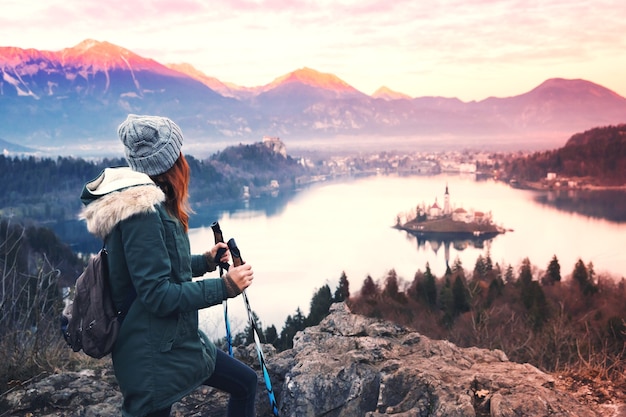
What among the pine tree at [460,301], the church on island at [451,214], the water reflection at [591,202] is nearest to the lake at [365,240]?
the water reflection at [591,202]

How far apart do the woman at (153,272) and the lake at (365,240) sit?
583 inches

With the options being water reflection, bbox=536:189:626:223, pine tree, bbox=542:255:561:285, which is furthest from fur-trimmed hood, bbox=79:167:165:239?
water reflection, bbox=536:189:626:223

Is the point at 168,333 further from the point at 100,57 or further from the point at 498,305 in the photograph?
the point at 100,57

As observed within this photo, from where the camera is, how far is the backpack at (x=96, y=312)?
122cm

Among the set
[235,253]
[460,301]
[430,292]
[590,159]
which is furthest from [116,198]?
[590,159]

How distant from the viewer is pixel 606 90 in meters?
75.6

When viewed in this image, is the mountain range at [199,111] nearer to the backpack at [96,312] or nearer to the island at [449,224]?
the island at [449,224]

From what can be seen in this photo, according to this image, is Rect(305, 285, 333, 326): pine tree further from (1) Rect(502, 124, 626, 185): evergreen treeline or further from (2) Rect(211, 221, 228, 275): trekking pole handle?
(1) Rect(502, 124, 626, 185): evergreen treeline

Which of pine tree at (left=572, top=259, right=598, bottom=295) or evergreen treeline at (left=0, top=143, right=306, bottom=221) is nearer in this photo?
pine tree at (left=572, top=259, right=598, bottom=295)

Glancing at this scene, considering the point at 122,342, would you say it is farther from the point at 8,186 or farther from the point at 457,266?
the point at 8,186

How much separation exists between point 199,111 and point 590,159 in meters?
93.4

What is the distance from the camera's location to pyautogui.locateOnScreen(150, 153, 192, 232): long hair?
51.9 inches

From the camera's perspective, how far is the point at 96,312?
4.01ft

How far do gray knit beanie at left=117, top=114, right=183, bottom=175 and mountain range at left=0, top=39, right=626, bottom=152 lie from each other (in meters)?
97.2
